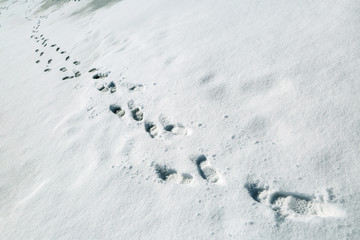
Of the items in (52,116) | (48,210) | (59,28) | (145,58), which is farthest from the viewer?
(59,28)

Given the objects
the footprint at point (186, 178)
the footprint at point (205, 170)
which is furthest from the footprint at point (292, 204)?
the footprint at point (186, 178)

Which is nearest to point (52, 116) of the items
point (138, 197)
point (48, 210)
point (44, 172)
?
point (44, 172)

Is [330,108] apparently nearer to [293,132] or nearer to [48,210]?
[293,132]

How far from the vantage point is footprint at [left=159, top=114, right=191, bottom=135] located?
6.19ft

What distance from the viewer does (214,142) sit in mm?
1726

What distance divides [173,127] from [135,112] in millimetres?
436

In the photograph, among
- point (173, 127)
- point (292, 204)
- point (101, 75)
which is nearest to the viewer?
point (292, 204)

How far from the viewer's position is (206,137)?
1.78 m

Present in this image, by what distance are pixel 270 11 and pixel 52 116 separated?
8.08 ft

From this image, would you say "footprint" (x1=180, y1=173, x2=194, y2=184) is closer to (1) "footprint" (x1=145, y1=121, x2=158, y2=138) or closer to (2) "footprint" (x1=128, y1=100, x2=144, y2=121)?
(1) "footprint" (x1=145, y1=121, x2=158, y2=138)

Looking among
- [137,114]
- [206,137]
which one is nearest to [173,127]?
[206,137]

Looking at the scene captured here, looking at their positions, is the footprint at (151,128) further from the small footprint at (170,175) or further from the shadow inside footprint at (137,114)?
the small footprint at (170,175)

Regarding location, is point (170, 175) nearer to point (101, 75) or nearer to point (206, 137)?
point (206, 137)

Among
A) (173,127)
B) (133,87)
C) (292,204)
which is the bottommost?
(292,204)
